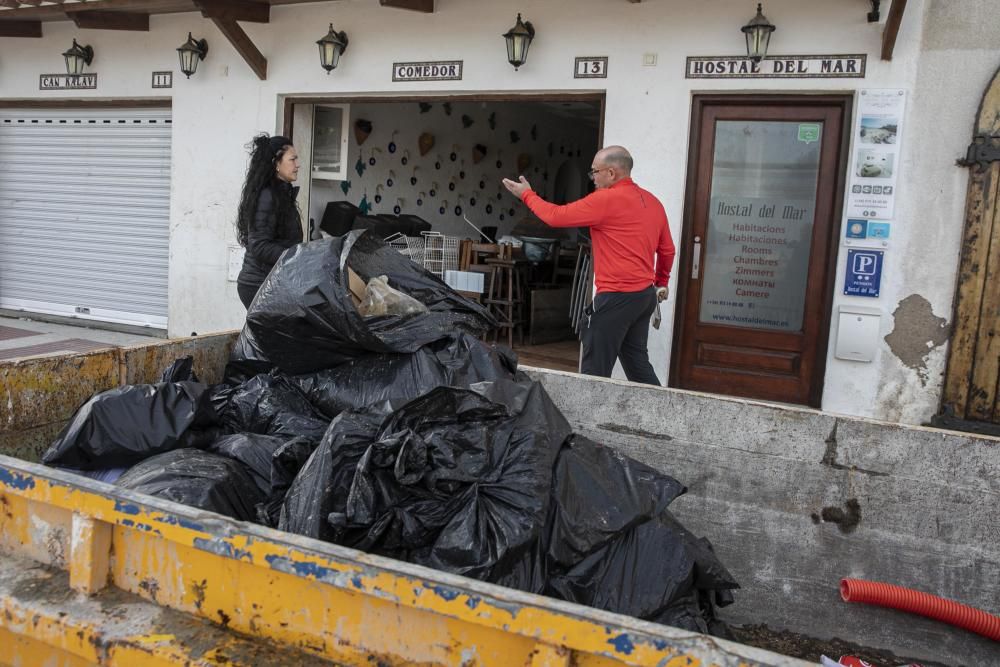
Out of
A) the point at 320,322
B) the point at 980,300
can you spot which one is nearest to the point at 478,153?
the point at 980,300

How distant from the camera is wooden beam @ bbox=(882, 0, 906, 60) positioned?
5492 millimetres

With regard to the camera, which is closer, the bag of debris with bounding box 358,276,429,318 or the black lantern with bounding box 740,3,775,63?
the bag of debris with bounding box 358,276,429,318

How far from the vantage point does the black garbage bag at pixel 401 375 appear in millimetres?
3246

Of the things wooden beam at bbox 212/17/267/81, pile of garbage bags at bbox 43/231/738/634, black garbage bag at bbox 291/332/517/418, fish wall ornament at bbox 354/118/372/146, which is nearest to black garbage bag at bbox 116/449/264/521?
pile of garbage bags at bbox 43/231/738/634

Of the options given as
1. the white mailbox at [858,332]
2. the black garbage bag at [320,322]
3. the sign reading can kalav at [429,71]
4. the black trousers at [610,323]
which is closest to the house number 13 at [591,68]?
the sign reading can kalav at [429,71]

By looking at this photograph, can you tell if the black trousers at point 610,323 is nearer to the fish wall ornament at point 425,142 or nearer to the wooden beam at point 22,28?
the fish wall ornament at point 425,142

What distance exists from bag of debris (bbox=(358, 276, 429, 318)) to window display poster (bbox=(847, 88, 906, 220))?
373cm

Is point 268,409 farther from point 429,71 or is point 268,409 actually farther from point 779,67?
point 429,71

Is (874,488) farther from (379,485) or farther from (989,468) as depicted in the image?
(379,485)

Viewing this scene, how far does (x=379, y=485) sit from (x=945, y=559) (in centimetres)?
205

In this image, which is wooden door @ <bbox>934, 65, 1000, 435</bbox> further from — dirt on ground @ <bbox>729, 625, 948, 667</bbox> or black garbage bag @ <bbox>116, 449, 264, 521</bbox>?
black garbage bag @ <bbox>116, 449, 264, 521</bbox>

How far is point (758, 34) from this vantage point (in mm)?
6012

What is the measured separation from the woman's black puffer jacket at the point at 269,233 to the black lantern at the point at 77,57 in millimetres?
5287

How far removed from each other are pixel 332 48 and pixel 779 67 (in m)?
3.79
